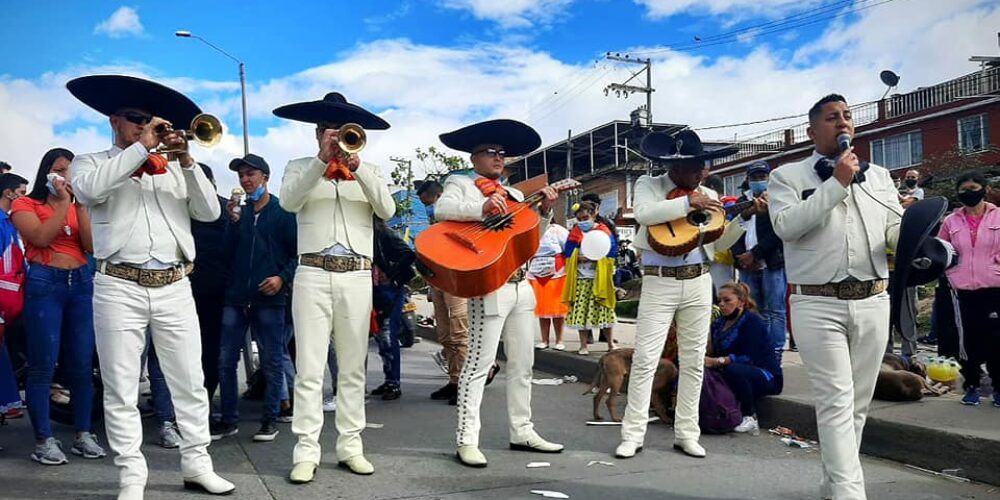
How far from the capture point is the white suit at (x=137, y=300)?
3.96 meters

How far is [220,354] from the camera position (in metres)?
5.75

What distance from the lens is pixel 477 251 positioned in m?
4.78

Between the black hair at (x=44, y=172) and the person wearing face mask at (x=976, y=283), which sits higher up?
the black hair at (x=44, y=172)

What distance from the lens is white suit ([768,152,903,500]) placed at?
3.67m

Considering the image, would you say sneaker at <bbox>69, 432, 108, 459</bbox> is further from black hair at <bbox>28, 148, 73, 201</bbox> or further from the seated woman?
the seated woman

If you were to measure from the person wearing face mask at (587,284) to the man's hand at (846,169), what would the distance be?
5398mm

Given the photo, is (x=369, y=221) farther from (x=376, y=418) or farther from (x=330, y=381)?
(x=330, y=381)

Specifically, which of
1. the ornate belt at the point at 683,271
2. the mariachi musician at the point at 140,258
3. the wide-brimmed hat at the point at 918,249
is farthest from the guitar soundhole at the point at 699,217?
the mariachi musician at the point at 140,258

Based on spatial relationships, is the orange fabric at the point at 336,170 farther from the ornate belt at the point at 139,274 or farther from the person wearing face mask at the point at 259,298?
the person wearing face mask at the point at 259,298

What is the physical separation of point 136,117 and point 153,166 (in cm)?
38

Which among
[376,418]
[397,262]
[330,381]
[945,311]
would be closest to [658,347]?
[397,262]

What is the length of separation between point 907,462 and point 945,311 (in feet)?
6.97

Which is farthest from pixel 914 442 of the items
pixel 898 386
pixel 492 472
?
pixel 492 472

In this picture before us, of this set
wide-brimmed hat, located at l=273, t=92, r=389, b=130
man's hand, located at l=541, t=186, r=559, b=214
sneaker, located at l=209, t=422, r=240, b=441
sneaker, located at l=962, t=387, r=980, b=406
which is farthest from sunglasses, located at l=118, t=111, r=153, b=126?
sneaker, located at l=962, t=387, r=980, b=406
